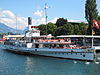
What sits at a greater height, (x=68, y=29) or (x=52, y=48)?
(x=68, y=29)

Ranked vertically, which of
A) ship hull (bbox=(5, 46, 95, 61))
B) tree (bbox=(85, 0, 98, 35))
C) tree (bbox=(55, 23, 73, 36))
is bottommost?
ship hull (bbox=(5, 46, 95, 61))

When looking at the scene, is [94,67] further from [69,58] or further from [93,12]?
[93,12]

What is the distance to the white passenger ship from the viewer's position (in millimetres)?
41969

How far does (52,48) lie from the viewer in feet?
152

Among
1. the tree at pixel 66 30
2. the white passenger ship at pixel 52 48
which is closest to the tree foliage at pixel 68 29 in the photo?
the tree at pixel 66 30

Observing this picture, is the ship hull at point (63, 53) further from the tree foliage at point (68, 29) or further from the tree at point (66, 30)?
the tree foliage at point (68, 29)

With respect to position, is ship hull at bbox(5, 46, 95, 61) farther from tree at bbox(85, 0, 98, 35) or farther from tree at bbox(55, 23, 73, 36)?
tree at bbox(55, 23, 73, 36)

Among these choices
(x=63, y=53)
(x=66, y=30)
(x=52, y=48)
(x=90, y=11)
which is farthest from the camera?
(x=66, y=30)

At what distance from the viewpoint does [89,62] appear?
40.5 metres

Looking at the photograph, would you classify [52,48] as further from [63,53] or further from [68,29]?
[68,29]

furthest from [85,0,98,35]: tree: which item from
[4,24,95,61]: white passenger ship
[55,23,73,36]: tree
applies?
[4,24,95,61]: white passenger ship

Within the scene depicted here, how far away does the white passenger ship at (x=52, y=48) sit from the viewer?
138 feet

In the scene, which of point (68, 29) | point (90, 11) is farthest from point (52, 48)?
point (68, 29)

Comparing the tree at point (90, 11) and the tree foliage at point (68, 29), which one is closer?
the tree at point (90, 11)
